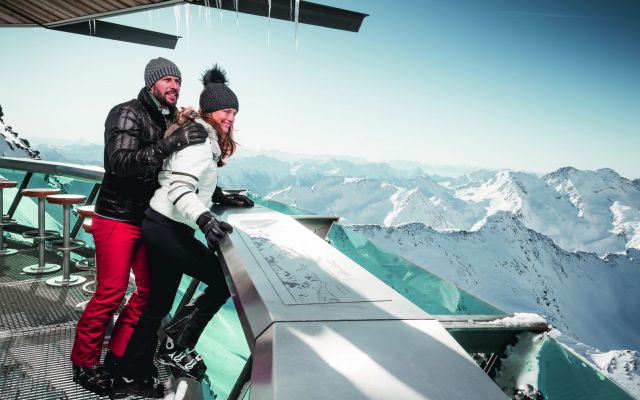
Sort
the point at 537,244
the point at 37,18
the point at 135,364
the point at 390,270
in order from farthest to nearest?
1. the point at 537,244
2. the point at 37,18
3. the point at 390,270
4. the point at 135,364

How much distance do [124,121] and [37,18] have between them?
4.75 meters

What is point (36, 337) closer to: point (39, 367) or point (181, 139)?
point (39, 367)

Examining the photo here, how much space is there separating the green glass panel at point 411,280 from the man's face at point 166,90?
6.04 feet

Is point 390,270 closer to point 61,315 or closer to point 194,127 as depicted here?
point 194,127

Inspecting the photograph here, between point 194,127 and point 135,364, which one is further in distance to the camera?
point 135,364

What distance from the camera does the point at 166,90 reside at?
203cm

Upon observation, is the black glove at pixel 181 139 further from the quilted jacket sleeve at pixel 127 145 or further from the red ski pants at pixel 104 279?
the red ski pants at pixel 104 279

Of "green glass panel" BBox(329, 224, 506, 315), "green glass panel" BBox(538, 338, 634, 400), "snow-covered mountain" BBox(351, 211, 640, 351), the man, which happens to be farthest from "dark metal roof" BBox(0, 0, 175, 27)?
"snow-covered mountain" BBox(351, 211, 640, 351)

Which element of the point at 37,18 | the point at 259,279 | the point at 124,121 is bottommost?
the point at 259,279

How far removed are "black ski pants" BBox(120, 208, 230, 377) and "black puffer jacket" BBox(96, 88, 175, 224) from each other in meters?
0.19

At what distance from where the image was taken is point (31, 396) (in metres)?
1.93

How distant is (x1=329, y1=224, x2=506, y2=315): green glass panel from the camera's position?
232 centimetres

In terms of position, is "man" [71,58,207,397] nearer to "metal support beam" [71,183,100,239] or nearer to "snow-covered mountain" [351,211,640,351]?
"metal support beam" [71,183,100,239]

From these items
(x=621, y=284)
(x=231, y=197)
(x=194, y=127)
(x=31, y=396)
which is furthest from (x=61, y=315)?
(x=621, y=284)
